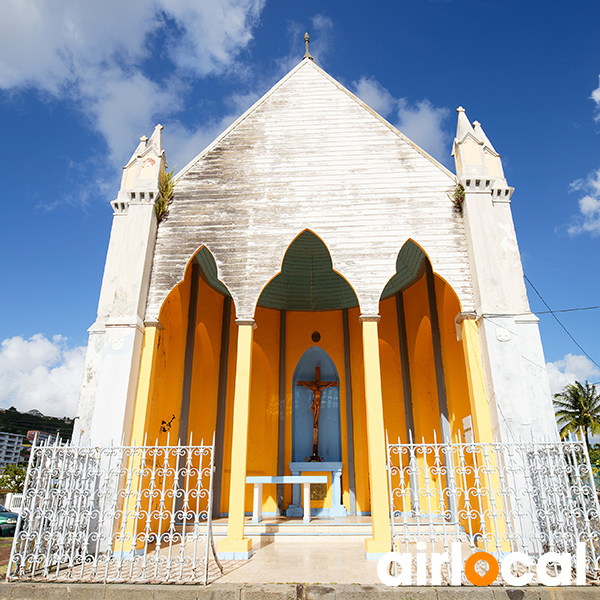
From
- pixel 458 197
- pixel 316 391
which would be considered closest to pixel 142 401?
pixel 316 391

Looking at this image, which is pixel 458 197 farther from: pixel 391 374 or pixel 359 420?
pixel 359 420

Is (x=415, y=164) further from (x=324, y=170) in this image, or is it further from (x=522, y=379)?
(x=522, y=379)

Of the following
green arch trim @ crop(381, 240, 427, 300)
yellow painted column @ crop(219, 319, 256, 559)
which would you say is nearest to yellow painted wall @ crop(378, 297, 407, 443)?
green arch trim @ crop(381, 240, 427, 300)

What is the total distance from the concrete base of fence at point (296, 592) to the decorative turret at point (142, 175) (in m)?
6.61

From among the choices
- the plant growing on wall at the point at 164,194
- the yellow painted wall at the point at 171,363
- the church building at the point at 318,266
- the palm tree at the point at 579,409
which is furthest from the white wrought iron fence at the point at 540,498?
the palm tree at the point at 579,409

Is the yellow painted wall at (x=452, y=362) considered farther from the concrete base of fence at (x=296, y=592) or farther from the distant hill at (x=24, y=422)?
the distant hill at (x=24, y=422)

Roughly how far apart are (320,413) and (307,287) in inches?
146

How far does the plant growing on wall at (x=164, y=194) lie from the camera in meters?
9.24

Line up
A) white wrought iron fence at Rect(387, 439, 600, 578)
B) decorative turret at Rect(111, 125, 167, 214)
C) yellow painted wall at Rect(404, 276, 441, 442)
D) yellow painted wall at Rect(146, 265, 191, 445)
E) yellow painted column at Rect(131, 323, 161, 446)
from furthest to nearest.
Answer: yellow painted wall at Rect(404, 276, 441, 442) → yellow painted wall at Rect(146, 265, 191, 445) → decorative turret at Rect(111, 125, 167, 214) → yellow painted column at Rect(131, 323, 161, 446) → white wrought iron fence at Rect(387, 439, 600, 578)

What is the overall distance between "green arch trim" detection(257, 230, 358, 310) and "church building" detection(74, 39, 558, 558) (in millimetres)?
166

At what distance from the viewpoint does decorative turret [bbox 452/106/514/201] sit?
28.9ft

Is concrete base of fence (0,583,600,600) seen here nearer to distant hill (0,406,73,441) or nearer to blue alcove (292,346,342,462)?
blue alcove (292,346,342,462)

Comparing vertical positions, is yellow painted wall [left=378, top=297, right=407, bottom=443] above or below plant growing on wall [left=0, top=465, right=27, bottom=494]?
above

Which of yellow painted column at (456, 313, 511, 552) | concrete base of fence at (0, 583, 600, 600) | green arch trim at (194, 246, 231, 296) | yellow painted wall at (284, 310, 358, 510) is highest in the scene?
green arch trim at (194, 246, 231, 296)
